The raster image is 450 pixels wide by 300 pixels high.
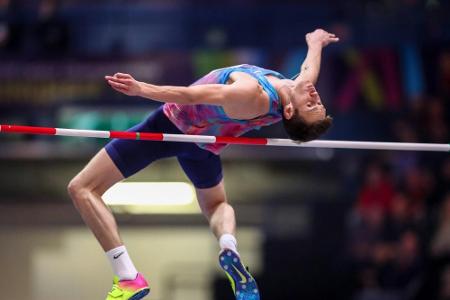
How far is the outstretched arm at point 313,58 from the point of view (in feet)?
21.4

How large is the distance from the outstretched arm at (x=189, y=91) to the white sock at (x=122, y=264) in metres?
1.10

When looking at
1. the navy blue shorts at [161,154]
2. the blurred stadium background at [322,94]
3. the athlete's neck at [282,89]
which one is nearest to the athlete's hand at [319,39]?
the athlete's neck at [282,89]

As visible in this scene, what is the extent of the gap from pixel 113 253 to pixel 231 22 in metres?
5.29

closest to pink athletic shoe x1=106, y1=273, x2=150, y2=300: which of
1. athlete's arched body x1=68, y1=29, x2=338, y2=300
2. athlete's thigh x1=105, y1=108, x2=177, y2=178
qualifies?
athlete's arched body x1=68, y1=29, x2=338, y2=300

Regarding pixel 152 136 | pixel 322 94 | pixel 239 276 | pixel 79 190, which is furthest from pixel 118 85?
pixel 322 94

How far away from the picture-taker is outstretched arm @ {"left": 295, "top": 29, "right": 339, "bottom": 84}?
6.52 metres

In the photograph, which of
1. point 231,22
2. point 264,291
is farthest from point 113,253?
point 231,22

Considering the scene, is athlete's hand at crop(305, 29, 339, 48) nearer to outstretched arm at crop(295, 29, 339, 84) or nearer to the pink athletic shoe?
outstretched arm at crop(295, 29, 339, 84)

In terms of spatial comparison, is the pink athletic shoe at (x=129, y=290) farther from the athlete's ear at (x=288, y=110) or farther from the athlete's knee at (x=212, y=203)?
the athlete's ear at (x=288, y=110)

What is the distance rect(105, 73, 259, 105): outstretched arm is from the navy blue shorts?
72 centimetres

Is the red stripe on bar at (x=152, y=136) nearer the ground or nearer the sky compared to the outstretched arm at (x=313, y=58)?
nearer the ground

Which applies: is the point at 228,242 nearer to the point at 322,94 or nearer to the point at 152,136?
the point at 152,136

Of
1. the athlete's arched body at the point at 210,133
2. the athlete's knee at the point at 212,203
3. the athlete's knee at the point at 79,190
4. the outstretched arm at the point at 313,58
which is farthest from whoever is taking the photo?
the athlete's knee at the point at 212,203

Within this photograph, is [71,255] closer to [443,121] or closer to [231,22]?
[231,22]
